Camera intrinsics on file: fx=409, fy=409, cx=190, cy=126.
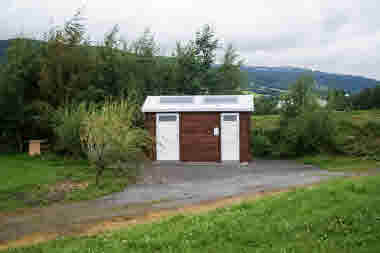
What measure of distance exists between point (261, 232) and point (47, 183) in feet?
21.4

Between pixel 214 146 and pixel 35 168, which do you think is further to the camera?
pixel 214 146

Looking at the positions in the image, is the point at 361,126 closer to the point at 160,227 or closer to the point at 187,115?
the point at 187,115

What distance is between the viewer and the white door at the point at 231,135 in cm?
1627

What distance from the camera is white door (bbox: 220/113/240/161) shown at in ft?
53.4

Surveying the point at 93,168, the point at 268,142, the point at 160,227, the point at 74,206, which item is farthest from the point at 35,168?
the point at 268,142

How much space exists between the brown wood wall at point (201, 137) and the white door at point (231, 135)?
0.52ft

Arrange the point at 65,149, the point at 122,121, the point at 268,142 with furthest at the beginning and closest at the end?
1. the point at 268,142
2. the point at 65,149
3. the point at 122,121

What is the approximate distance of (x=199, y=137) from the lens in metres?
16.4

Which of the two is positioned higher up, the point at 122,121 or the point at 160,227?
the point at 122,121

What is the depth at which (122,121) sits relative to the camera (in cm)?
1170

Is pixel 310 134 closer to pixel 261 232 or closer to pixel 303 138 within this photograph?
pixel 303 138

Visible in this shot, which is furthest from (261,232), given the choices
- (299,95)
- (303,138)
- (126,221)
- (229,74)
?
(229,74)

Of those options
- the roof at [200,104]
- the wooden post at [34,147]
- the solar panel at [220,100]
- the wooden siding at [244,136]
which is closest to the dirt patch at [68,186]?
the wooden post at [34,147]

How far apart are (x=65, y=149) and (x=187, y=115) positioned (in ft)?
16.3
